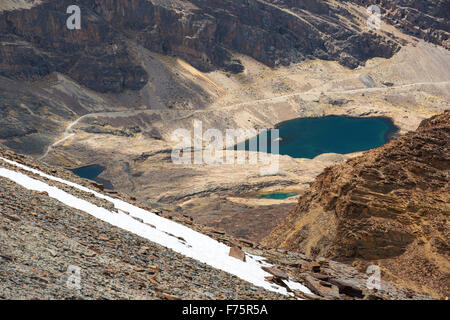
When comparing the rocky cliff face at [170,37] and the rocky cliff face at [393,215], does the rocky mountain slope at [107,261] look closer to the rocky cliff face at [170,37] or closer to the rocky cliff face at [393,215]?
the rocky cliff face at [393,215]

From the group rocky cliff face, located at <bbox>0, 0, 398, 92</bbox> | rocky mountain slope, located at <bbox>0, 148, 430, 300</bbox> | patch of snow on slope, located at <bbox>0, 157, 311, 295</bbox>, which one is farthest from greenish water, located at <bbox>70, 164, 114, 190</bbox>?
patch of snow on slope, located at <bbox>0, 157, 311, 295</bbox>

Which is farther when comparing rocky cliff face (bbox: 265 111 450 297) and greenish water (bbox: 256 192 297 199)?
greenish water (bbox: 256 192 297 199)

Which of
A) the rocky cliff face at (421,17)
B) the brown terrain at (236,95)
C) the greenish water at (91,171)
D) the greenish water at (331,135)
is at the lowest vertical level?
the greenish water at (91,171)

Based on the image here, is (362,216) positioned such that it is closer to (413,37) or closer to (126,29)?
(126,29)

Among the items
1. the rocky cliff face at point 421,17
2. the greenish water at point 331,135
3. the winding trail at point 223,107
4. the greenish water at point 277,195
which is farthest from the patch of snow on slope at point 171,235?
the rocky cliff face at point 421,17

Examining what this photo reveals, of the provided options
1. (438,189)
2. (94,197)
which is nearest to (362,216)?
(438,189)

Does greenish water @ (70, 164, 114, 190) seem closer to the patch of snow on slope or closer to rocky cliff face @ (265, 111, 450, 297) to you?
rocky cliff face @ (265, 111, 450, 297)
